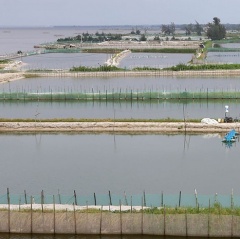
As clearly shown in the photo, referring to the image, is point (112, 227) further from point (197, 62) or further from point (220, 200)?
point (197, 62)

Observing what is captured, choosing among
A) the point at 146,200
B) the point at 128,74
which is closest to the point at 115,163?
the point at 146,200

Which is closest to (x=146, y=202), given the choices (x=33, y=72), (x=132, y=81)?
(x=132, y=81)

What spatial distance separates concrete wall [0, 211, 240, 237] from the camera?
11.4m

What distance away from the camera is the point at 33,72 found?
130ft

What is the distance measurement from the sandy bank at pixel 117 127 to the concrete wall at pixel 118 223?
952 centimetres

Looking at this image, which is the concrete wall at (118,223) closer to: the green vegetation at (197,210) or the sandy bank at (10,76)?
the green vegetation at (197,210)

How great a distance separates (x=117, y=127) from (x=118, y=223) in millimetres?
10001

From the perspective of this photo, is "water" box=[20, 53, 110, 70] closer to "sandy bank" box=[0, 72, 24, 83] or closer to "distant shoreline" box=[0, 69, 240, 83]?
"distant shoreline" box=[0, 69, 240, 83]

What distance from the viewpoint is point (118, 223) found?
1159 centimetres

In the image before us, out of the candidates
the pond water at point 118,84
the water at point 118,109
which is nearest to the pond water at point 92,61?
the pond water at point 118,84

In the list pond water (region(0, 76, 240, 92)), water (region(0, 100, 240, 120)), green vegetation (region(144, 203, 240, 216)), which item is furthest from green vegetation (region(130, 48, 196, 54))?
green vegetation (region(144, 203, 240, 216))

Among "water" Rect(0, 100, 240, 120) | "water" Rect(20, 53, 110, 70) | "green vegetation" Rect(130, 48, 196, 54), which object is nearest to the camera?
"water" Rect(0, 100, 240, 120)

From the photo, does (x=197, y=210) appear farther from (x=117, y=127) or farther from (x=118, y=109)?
(x=118, y=109)

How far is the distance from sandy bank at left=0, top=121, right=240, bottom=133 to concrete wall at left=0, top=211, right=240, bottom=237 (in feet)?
31.2
